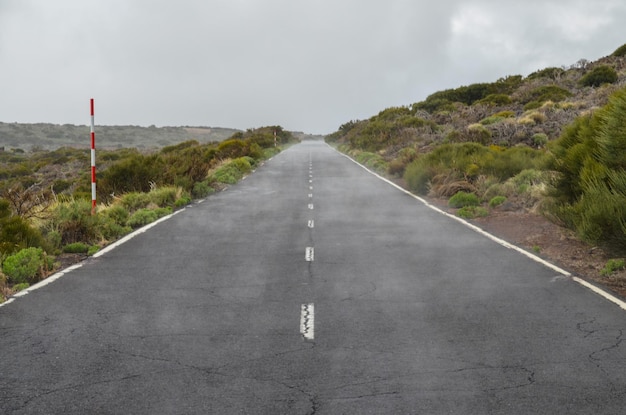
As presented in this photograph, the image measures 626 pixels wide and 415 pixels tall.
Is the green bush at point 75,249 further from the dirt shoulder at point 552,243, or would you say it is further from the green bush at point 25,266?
the dirt shoulder at point 552,243

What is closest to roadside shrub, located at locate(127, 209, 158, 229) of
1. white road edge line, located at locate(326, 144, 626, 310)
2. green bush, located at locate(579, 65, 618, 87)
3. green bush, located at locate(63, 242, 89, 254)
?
green bush, located at locate(63, 242, 89, 254)

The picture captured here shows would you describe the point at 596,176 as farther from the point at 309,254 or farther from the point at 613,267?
the point at 309,254

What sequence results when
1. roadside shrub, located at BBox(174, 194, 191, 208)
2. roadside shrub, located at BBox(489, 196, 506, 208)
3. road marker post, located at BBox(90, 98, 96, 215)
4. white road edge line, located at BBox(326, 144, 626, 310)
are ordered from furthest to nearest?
roadside shrub, located at BBox(174, 194, 191, 208) → roadside shrub, located at BBox(489, 196, 506, 208) → road marker post, located at BBox(90, 98, 96, 215) → white road edge line, located at BBox(326, 144, 626, 310)

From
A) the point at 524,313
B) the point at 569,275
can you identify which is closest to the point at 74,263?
the point at 524,313

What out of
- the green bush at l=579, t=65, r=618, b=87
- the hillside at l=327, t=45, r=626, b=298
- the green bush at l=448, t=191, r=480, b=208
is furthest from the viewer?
the green bush at l=579, t=65, r=618, b=87

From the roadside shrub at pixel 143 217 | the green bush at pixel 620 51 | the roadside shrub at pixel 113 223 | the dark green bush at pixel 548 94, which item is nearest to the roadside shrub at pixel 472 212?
the roadside shrub at pixel 143 217

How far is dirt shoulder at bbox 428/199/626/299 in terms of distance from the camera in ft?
30.2

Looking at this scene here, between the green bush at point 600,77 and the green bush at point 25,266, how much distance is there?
5440 cm

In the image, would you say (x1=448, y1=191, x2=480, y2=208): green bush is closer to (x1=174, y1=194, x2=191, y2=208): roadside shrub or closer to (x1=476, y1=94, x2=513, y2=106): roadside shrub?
(x1=174, y1=194, x2=191, y2=208): roadside shrub

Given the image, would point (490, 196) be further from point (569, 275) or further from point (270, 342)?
point (270, 342)

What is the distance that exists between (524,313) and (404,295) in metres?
1.55

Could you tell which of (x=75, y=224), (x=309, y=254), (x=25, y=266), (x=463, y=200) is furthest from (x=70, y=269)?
(x=463, y=200)

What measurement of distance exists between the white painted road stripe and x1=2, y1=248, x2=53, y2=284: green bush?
437 centimetres

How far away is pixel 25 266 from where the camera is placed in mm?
9234
